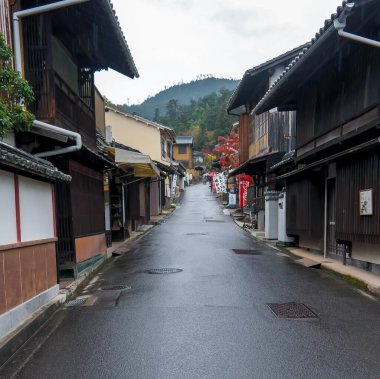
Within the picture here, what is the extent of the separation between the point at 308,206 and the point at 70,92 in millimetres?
8561

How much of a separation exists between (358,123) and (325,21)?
3.03 m

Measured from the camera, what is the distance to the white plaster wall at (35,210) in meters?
6.36

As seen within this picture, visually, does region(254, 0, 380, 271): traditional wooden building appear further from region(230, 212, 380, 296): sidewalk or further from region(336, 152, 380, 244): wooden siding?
region(230, 212, 380, 296): sidewalk

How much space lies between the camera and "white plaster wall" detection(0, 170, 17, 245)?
5543 millimetres

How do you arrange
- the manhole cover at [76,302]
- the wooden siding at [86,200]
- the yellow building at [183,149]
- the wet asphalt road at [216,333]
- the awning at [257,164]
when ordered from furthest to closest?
the yellow building at [183,149] → the awning at [257,164] → the wooden siding at [86,200] → the manhole cover at [76,302] → the wet asphalt road at [216,333]

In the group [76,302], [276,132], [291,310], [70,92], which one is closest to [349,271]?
[291,310]

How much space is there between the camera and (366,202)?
8.94m

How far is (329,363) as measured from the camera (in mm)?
4520

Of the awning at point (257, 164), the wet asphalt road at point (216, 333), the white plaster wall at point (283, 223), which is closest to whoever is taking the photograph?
the wet asphalt road at point (216, 333)

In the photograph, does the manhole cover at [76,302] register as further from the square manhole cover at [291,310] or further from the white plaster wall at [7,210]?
the square manhole cover at [291,310]

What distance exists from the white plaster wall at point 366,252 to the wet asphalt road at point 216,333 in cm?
97

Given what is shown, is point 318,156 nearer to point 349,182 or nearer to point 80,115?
point 349,182

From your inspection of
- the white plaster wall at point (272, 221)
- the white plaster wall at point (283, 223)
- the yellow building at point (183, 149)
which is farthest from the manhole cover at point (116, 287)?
the yellow building at point (183, 149)

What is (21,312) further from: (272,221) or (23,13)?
→ (272,221)
